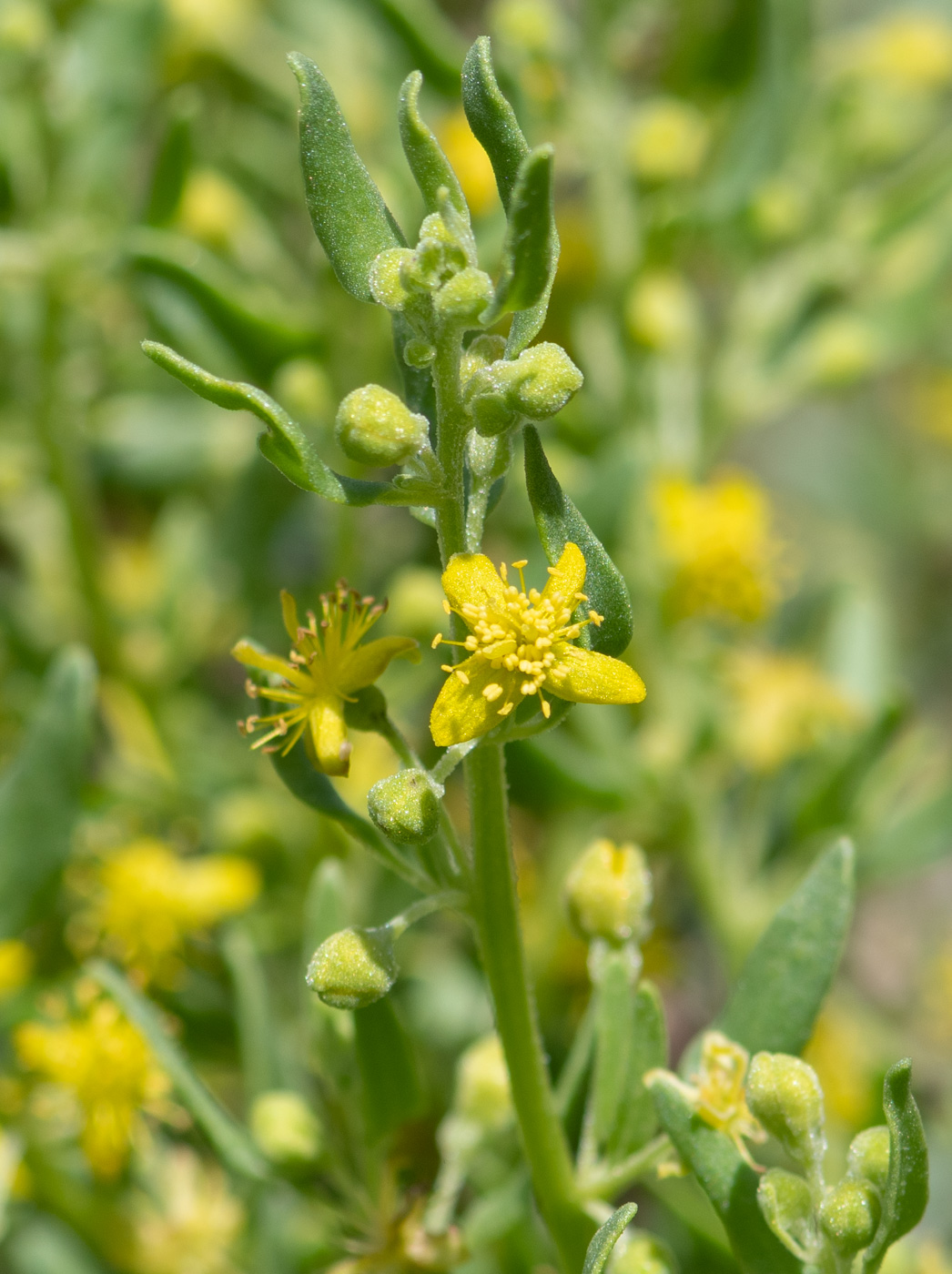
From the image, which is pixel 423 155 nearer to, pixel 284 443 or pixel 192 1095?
pixel 284 443

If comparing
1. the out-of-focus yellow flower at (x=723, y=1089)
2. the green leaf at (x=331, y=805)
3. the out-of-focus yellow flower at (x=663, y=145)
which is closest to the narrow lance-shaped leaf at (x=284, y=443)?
the green leaf at (x=331, y=805)

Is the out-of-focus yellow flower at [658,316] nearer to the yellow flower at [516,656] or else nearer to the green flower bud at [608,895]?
the green flower bud at [608,895]

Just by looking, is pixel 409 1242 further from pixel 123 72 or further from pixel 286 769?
pixel 123 72

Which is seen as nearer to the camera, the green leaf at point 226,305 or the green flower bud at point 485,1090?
the green flower bud at point 485,1090

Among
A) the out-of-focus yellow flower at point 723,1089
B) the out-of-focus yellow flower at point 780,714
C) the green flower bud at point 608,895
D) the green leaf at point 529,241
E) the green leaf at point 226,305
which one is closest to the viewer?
the green leaf at point 529,241

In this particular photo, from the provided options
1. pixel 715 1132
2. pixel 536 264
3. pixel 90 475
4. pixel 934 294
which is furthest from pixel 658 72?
pixel 715 1132

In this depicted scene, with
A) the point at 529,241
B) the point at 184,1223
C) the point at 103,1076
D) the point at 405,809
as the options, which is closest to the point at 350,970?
the point at 405,809

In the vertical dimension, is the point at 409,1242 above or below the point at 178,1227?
above
